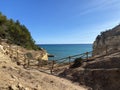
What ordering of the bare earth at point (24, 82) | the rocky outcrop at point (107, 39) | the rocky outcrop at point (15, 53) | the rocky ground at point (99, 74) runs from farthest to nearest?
the rocky outcrop at point (107, 39) → the rocky outcrop at point (15, 53) → the rocky ground at point (99, 74) → the bare earth at point (24, 82)

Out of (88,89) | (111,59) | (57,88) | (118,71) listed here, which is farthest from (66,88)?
(111,59)

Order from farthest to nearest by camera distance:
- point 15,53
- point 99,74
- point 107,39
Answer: point 107,39
point 15,53
point 99,74

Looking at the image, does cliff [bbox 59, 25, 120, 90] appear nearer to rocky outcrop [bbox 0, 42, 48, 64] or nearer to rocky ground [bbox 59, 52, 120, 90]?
rocky ground [bbox 59, 52, 120, 90]

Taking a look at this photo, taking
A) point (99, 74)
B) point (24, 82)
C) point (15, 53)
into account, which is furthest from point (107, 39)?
point (24, 82)

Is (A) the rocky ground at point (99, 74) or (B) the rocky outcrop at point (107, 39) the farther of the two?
(B) the rocky outcrop at point (107, 39)

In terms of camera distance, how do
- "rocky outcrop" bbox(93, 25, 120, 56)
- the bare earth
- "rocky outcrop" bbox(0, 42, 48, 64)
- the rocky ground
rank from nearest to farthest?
the bare earth < the rocky ground < "rocky outcrop" bbox(0, 42, 48, 64) < "rocky outcrop" bbox(93, 25, 120, 56)

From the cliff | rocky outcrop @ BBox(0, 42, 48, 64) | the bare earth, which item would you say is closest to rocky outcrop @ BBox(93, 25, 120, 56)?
rocky outcrop @ BBox(0, 42, 48, 64)

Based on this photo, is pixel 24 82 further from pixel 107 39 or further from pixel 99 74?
pixel 107 39

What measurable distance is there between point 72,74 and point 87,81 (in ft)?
6.77

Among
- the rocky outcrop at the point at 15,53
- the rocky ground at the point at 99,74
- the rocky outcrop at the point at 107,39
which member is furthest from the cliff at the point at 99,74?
the rocky outcrop at the point at 107,39

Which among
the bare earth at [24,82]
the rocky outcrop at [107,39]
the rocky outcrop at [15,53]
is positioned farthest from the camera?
the rocky outcrop at [107,39]

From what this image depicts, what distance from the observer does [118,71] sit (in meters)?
17.3

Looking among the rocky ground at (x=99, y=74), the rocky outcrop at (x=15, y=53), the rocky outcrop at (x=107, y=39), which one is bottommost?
the rocky ground at (x=99, y=74)

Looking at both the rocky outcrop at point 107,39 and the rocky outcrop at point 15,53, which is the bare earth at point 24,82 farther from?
the rocky outcrop at point 107,39
